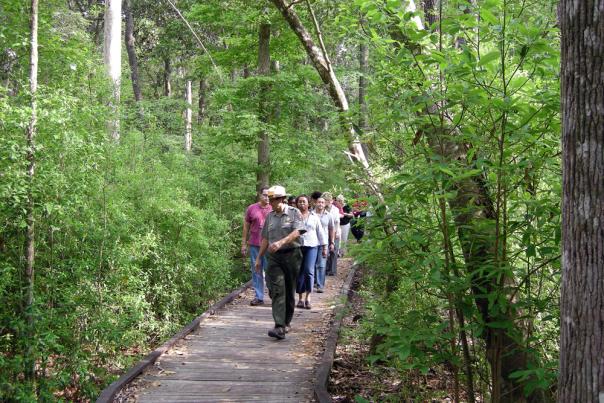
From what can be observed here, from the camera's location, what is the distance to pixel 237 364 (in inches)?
281

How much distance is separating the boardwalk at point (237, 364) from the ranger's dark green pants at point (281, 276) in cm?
55

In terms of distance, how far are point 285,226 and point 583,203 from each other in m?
5.71

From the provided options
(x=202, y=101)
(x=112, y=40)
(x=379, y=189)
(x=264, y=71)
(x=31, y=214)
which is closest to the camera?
(x=379, y=189)

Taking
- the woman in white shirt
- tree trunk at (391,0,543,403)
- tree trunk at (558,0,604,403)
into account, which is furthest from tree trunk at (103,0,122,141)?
tree trunk at (558,0,604,403)

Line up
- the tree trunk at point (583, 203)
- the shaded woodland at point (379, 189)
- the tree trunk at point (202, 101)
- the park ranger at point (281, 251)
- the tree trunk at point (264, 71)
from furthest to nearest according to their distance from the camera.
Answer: the tree trunk at point (202, 101) → the tree trunk at point (264, 71) → the park ranger at point (281, 251) → the shaded woodland at point (379, 189) → the tree trunk at point (583, 203)

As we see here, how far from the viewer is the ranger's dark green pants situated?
7978 millimetres

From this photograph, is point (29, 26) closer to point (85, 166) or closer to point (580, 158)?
point (85, 166)

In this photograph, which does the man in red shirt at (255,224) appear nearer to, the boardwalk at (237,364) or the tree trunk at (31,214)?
the boardwalk at (237,364)

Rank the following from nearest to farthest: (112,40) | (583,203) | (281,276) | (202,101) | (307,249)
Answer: (583,203), (281,276), (307,249), (112,40), (202,101)

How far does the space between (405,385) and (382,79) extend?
11.1 feet

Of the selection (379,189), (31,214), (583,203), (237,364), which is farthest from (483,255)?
(31,214)

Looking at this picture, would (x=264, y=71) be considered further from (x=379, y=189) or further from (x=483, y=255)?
(x=483, y=255)

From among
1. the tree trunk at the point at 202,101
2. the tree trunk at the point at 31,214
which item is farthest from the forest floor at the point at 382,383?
the tree trunk at the point at 202,101

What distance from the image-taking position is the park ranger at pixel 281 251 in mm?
7965
